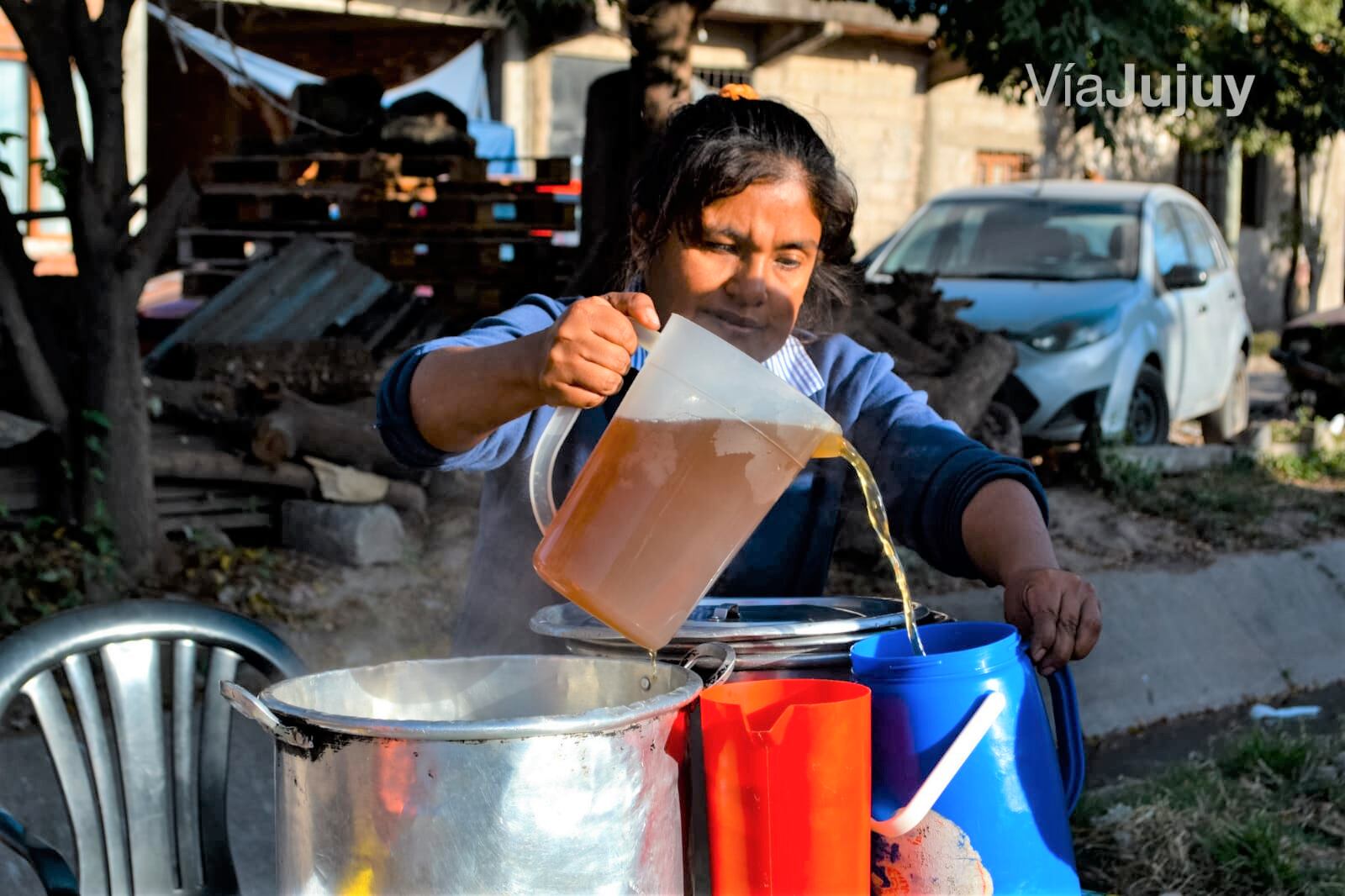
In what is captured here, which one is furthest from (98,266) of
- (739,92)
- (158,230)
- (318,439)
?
(739,92)

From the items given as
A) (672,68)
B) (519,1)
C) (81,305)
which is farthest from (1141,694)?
(81,305)

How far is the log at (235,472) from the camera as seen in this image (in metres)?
4.79

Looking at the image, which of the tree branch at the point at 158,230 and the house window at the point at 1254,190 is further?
the house window at the point at 1254,190

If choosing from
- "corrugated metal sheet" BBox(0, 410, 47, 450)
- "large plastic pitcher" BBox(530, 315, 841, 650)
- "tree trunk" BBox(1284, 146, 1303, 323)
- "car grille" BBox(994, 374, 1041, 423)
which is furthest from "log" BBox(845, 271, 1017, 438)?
"tree trunk" BBox(1284, 146, 1303, 323)

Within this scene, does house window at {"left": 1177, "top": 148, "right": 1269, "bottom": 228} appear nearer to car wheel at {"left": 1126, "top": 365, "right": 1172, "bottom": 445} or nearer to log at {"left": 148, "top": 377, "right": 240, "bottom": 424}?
car wheel at {"left": 1126, "top": 365, "right": 1172, "bottom": 445}

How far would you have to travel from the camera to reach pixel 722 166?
79.7 inches

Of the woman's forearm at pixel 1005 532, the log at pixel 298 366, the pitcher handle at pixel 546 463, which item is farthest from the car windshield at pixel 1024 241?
the pitcher handle at pixel 546 463

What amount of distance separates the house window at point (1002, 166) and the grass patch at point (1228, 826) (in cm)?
1349

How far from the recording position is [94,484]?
4.43 m

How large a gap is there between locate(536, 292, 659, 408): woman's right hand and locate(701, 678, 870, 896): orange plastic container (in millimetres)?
359

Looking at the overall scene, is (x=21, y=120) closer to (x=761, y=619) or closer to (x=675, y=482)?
(x=761, y=619)

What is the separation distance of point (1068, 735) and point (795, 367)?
79 cm

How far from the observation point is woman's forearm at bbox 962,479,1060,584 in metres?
1.76

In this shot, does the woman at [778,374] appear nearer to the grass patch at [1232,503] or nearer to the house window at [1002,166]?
the grass patch at [1232,503]
